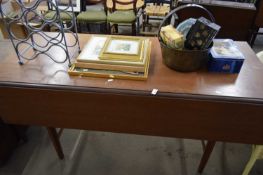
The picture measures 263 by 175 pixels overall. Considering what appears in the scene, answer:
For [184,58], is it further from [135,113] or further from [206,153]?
[206,153]

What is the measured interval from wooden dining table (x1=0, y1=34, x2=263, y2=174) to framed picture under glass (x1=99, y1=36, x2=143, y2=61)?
0.11 m

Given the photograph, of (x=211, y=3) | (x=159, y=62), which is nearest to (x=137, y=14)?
(x=211, y=3)

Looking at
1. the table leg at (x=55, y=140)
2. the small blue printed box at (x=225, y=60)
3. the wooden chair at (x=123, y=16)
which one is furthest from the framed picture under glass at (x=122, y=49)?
the wooden chair at (x=123, y=16)

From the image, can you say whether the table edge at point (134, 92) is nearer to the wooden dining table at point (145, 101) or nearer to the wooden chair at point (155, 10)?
the wooden dining table at point (145, 101)

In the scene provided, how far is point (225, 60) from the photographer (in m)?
0.94

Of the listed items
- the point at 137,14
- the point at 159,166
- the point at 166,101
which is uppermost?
A: the point at 166,101

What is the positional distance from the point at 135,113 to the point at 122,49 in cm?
32

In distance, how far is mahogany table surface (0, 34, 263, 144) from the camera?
2.87 ft

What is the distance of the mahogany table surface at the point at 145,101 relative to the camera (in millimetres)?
875

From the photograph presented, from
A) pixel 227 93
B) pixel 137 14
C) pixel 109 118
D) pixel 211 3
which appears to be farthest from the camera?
pixel 137 14

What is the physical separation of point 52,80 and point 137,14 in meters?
2.34

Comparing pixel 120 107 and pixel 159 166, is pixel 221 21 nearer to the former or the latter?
pixel 159 166

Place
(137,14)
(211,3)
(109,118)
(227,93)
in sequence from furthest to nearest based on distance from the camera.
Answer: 1. (137,14)
2. (211,3)
3. (109,118)
4. (227,93)

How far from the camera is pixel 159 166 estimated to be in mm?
1503
